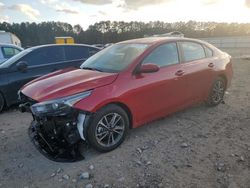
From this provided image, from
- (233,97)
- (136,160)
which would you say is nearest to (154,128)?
(136,160)

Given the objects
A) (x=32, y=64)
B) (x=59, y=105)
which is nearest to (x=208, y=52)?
(x=59, y=105)

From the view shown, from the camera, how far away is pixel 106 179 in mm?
3455

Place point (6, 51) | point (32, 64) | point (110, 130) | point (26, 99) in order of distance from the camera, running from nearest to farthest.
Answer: point (110, 130) < point (26, 99) < point (32, 64) < point (6, 51)

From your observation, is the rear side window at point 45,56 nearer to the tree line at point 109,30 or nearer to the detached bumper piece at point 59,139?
the detached bumper piece at point 59,139

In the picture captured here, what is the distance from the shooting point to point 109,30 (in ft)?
226

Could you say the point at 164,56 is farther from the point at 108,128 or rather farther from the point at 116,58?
the point at 108,128

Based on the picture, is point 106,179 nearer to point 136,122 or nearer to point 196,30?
point 136,122

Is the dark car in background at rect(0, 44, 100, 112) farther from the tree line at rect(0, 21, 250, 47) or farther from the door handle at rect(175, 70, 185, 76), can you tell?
the tree line at rect(0, 21, 250, 47)

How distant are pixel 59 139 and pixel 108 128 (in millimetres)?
742

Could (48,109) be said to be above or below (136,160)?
above

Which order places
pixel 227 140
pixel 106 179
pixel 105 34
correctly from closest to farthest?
pixel 106 179 < pixel 227 140 < pixel 105 34

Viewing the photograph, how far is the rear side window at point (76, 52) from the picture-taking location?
7.45 m

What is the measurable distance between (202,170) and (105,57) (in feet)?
8.82

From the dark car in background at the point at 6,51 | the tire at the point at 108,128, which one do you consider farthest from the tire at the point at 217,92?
the dark car in background at the point at 6,51
